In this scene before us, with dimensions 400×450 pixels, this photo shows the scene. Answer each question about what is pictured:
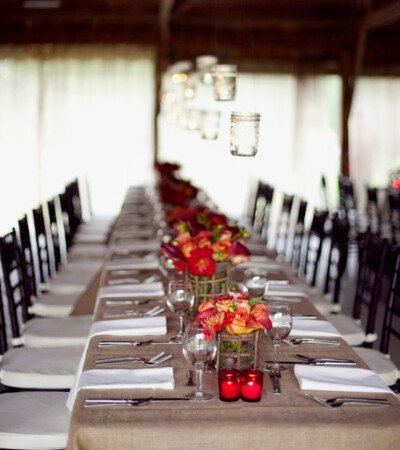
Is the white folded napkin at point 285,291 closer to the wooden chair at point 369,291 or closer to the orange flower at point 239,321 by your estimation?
the wooden chair at point 369,291

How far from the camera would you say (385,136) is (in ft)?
37.5

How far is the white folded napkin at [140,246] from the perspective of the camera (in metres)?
4.96

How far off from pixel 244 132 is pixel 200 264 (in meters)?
0.65

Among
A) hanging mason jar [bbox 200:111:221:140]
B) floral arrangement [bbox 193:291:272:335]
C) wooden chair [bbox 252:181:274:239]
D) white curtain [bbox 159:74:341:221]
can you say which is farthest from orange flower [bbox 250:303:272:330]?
white curtain [bbox 159:74:341:221]

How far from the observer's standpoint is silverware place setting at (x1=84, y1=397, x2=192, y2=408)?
216cm

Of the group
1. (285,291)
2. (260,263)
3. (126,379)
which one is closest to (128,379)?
(126,379)

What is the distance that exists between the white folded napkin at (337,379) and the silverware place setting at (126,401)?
405 millimetres

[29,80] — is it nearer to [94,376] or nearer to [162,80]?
[162,80]

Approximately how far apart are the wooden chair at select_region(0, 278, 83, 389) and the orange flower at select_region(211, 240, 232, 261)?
0.80 metres

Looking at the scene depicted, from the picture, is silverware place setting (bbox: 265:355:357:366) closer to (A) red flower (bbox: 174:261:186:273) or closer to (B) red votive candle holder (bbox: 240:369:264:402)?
(B) red votive candle holder (bbox: 240:369:264:402)

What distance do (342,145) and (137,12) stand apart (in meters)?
3.29

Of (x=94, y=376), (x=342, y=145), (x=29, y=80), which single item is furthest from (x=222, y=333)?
(x=29, y=80)

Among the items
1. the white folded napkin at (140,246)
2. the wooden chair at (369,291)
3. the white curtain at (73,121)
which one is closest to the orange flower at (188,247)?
the wooden chair at (369,291)

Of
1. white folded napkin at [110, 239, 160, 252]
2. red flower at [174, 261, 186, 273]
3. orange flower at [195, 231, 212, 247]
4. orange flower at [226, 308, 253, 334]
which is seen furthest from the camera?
white folded napkin at [110, 239, 160, 252]
